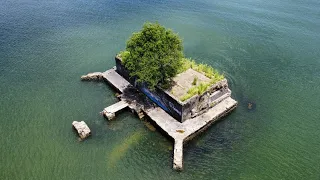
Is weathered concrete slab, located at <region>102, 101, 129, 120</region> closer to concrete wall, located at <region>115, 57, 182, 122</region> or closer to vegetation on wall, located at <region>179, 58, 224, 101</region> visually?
concrete wall, located at <region>115, 57, 182, 122</region>

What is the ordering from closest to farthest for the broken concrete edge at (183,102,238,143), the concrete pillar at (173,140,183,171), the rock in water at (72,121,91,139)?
1. the concrete pillar at (173,140,183,171)
2. the broken concrete edge at (183,102,238,143)
3. the rock in water at (72,121,91,139)

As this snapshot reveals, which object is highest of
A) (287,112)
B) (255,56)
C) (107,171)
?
(255,56)

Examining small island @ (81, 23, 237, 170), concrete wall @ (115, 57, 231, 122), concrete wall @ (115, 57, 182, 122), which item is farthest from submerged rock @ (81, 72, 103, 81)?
concrete wall @ (115, 57, 231, 122)

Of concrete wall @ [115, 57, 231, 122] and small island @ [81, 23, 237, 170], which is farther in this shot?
small island @ [81, 23, 237, 170]

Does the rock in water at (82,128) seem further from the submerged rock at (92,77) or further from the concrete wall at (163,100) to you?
the submerged rock at (92,77)

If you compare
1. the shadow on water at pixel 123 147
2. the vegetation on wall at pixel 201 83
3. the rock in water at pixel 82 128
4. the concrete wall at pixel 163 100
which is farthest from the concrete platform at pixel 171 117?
the rock in water at pixel 82 128

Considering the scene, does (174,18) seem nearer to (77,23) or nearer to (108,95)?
(77,23)

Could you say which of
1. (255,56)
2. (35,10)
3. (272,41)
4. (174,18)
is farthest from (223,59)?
(35,10)
